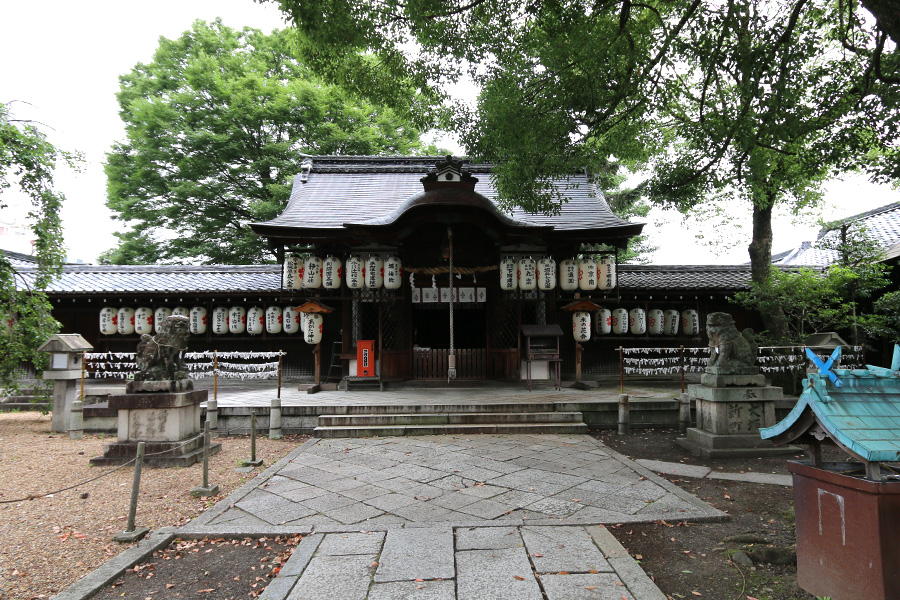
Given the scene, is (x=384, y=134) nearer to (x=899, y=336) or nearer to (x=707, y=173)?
(x=707, y=173)

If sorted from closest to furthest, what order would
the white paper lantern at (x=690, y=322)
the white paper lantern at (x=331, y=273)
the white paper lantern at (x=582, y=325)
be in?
the white paper lantern at (x=331, y=273), the white paper lantern at (x=582, y=325), the white paper lantern at (x=690, y=322)

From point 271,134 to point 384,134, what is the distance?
5.18 m

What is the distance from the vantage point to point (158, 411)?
262 inches

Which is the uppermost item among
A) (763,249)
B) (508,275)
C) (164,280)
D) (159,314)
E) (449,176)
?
(449,176)

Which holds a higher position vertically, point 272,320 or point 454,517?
point 272,320

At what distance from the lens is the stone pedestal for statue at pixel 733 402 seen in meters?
6.92

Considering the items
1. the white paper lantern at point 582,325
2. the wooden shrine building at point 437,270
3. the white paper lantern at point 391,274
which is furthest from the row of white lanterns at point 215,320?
the white paper lantern at point 582,325

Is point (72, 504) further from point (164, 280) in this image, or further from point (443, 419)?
point (164, 280)

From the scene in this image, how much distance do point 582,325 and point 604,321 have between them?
1293mm

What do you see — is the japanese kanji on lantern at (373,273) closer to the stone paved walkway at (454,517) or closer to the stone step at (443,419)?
the stone step at (443,419)

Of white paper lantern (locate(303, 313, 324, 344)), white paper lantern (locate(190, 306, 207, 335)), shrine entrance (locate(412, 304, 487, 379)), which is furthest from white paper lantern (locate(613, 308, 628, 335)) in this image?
white paper lantern (locate(190, 306, 207, 335))

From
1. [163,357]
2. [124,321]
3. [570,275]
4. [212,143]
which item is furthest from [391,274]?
[212,143]

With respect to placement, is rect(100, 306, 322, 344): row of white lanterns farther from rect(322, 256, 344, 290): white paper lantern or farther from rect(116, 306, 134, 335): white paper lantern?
rect(322, 256, 344, 290): white paper lantern

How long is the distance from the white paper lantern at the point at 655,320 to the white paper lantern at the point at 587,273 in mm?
2618
